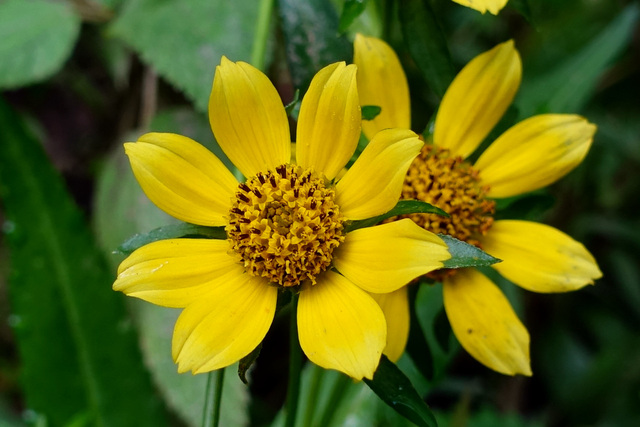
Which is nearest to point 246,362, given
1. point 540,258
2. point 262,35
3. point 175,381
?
point 540,258

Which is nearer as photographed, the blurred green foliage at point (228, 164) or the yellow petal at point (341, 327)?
the yellow petal at point (341, 327)

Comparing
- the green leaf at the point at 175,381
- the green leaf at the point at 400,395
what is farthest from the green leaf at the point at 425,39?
the green leaf at the point at 175,381

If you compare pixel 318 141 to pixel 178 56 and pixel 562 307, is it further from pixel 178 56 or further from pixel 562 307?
pixel 562 307

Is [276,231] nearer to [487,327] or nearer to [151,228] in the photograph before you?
[487,327]

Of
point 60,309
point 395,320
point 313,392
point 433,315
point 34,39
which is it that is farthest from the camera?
point 34,39

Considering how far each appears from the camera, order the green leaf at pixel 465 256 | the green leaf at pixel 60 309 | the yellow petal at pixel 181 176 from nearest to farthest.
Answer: the green leaf at pixel 465 256 → the yellow petal at pixel 181 176 → the green leaf at pixel 60 309

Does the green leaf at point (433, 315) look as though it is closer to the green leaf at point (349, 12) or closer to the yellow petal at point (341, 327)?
the yellow petal at point (341, 327)

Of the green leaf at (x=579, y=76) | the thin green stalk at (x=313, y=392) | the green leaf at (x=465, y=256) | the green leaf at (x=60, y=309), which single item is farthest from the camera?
the green leaf at (x=579, y=76)
